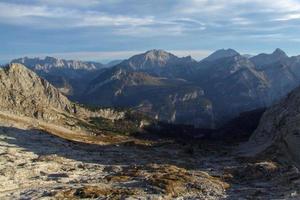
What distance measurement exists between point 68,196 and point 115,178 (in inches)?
480

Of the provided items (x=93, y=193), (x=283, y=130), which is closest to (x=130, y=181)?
(x=93, y=193)

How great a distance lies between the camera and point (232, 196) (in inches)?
2104

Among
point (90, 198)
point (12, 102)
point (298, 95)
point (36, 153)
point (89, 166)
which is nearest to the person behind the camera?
point (90, 198)

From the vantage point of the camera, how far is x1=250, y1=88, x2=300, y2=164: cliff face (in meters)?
107

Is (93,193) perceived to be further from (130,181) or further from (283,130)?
(283,130)

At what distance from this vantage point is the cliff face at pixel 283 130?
10725 centimetres

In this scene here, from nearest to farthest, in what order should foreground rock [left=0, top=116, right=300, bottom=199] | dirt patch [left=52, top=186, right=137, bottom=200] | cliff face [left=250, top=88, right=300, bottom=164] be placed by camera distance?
dirt patch [left=52, top=186, right=137, bottom=200]
foreground rock [left=0, top=116, right=300, bottom=199]
cliff face [left=250, top=88, right=300, bottom=164]

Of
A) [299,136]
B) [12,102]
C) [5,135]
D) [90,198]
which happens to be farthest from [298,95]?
[90,198]

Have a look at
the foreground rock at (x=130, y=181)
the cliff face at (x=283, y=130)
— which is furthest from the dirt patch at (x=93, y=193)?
the cliff face at (x=283, y=130)

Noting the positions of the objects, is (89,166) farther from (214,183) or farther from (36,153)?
(214,183)

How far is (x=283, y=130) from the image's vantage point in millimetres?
125562

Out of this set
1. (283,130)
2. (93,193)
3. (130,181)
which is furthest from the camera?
(283,130)

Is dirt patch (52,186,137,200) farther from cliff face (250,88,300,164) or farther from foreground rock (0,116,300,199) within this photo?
cliff face (250,88,300,164)

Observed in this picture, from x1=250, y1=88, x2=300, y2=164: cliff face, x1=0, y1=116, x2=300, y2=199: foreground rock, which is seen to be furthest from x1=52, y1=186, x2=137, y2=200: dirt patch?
x1=250, y1=88, x2=300, y2=164: cliff face
